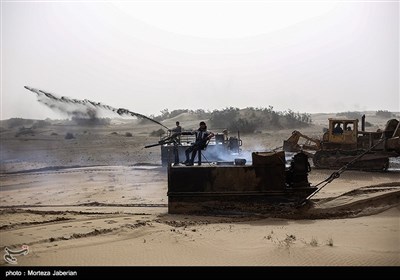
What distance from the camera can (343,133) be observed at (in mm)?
23484

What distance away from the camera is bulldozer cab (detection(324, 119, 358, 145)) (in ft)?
76.3

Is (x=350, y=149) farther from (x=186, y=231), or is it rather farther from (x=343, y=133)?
(x=186, y=231)

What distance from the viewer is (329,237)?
350 inches

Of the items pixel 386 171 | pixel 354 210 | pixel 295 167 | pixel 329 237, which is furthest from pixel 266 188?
pixel 386 171

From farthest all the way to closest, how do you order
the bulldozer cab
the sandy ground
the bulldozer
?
the bulldozer cab
the bulldozer
the sandy ground

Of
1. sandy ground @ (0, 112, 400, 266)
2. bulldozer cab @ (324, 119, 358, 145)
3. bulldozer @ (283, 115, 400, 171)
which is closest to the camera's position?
sandy ground @ (0, 112, 400, 266)

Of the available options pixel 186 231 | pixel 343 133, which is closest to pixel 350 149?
pixel 343 133

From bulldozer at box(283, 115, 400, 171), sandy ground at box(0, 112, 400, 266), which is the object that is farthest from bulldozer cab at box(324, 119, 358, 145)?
sandy ground at box(0, 112, 400, 266)

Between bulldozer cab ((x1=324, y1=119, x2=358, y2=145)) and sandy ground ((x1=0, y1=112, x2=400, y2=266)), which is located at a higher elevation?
bulldozer cab ((x1=324, y1=119, x2=358, y2=145))

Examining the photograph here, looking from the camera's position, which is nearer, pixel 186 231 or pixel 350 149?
pixel 186 231

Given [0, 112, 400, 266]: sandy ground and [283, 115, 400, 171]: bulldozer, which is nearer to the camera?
[0, 112, 400, 266]: sandy ground

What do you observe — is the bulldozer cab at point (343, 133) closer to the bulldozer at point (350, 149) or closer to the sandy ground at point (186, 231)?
the bulldozer at point (350, 149)

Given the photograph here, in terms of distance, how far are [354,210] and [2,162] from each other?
1053 inches

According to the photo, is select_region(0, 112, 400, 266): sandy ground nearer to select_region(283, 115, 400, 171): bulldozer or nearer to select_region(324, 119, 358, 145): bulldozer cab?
select_region(283, 115, 400, 171): bulldozer
